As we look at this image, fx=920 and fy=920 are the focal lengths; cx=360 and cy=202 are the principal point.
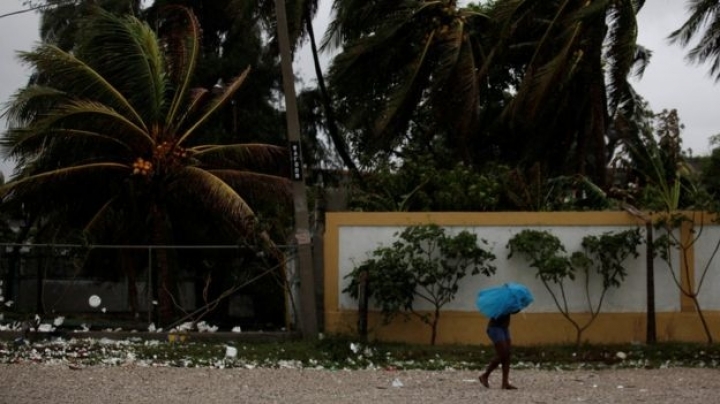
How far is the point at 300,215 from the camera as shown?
1441 cm

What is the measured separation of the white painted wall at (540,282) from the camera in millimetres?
14859

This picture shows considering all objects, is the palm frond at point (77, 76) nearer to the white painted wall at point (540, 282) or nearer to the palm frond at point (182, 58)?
the palm frond at point (182, 58)

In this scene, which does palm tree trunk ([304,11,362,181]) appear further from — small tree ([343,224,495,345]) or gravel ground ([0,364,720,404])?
gravel ground ([0,364,720,404])

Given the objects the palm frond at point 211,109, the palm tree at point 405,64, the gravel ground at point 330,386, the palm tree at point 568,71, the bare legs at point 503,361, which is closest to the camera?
the gravel ground at point 330,386

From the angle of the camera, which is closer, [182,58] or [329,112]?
[182,58]

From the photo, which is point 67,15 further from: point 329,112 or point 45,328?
point 45,328

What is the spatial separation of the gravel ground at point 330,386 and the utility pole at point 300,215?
6.69 ft

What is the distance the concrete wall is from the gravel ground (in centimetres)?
230

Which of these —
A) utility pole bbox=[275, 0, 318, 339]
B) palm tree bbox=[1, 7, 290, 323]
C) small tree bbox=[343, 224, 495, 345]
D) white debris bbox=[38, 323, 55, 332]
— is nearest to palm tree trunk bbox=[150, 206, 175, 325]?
palm tree bbox=[1, 7, 290, 323]

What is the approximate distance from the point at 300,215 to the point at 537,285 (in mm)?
4000

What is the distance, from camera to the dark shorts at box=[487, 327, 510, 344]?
10.5 meters

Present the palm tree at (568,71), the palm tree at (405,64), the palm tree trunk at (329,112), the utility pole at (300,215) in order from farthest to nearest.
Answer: the palm tree trunk at (329,112), the palm tree at (405,64), the palm tree at (568,71), the utility pole at (300,215)

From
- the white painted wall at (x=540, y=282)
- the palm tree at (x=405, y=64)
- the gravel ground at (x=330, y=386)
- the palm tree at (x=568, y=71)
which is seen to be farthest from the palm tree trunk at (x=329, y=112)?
the gravel ground at (x=330, y=386)

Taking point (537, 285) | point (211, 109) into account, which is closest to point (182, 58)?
point (211, 109)
